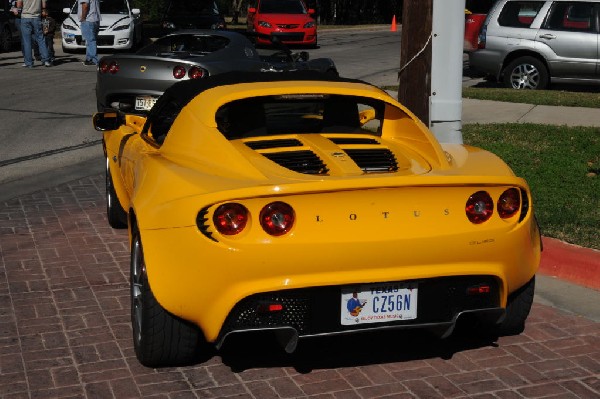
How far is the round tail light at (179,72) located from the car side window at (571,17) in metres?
8.21

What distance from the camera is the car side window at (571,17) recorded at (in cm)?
1872

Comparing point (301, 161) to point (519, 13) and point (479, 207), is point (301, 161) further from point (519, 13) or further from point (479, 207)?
point (519, 13)

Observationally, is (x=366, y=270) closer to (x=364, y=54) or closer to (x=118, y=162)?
(x=118, y=162)

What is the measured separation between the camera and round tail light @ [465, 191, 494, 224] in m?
5.39

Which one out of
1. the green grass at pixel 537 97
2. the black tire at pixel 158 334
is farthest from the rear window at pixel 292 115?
the green grass at pixel 537 97

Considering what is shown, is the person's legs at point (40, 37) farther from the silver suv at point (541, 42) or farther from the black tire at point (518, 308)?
the black tire at point (518, 308)

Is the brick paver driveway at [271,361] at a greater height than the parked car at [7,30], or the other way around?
the brick paver driveway at [271,361]

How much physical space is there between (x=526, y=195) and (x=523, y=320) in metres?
0.84

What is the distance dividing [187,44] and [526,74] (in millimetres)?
6497

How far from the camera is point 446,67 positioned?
889 cm

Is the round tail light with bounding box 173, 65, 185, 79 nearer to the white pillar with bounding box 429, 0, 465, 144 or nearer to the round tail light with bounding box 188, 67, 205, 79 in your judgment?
the round tail light with bounding box 188, 67, 205, 79

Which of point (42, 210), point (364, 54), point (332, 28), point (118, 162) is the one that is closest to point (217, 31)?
point (42, 210)

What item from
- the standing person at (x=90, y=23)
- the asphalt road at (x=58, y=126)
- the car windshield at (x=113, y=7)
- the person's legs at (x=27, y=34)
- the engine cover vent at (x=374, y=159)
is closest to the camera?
the engine cover vent at (x=374, y=159)

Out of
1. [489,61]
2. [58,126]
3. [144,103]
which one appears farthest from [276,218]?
[489,61]
